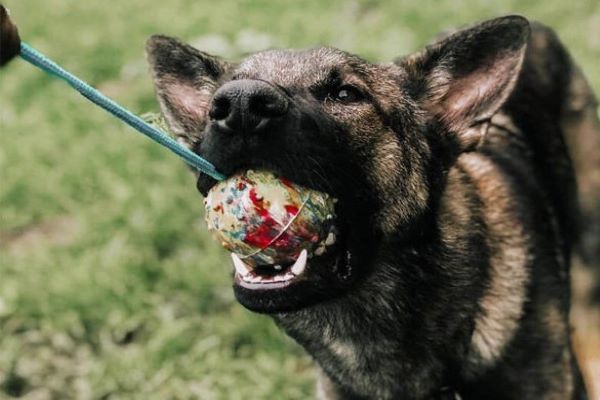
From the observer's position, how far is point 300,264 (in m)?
2.63

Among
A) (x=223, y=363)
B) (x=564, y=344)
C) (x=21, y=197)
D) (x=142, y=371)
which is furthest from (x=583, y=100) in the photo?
(x=21, y=197)

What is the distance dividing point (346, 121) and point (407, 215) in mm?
384

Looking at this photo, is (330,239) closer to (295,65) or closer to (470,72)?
(295,65)

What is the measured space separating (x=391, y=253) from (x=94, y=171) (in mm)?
3287

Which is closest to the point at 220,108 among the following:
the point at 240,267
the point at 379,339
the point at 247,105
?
the point at 247,105

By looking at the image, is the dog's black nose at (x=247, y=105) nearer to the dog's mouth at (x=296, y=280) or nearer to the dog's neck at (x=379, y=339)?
the dog's mouth at (x=296, y=280)

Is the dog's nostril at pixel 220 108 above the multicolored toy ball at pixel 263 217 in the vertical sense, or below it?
above

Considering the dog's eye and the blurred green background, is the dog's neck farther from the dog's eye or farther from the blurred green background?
the blurred green background

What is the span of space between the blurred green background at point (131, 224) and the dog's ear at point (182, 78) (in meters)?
1.40

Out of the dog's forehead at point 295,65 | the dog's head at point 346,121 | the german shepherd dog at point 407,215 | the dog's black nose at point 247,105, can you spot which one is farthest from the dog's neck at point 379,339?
the dog's black nose at point 247,105

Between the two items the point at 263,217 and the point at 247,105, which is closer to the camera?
the point at 247,105

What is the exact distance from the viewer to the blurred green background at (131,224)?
4.18 meters

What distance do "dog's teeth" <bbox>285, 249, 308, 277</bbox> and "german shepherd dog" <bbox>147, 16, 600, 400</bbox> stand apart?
18mm

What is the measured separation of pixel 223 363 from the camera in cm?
421
